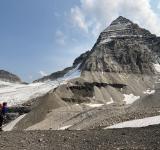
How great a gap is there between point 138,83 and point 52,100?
257 feet

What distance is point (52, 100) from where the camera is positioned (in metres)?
105

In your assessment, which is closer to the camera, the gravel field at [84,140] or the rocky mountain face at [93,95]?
the gravel field at [84,140]

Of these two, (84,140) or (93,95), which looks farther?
(93,95)

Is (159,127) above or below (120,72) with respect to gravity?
below

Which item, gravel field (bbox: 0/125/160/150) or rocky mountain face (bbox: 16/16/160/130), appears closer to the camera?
gravel field (bbox: 0/125/160/150)

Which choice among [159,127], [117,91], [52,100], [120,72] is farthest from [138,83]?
[159,127]

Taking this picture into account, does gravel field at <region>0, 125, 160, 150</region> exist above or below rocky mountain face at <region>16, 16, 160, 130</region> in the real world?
below

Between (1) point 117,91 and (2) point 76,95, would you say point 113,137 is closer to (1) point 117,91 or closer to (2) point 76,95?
(2) point 76,95

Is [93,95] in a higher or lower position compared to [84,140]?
higher

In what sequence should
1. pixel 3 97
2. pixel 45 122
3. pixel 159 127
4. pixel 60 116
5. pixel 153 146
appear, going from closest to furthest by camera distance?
pixel 153 146 → pixel 159 127 → pixel 45 122 → pixel 60 116 → pixel 3 97

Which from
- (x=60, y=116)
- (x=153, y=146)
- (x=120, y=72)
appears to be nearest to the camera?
(x=153, y=146)

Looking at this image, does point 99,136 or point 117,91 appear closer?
point 99,136

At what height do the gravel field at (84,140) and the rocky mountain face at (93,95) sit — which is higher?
the rocky mountain face at (93,95)

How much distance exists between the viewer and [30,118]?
83812 mm
